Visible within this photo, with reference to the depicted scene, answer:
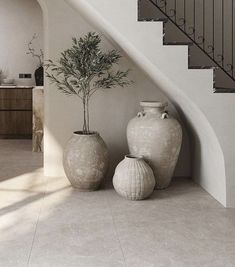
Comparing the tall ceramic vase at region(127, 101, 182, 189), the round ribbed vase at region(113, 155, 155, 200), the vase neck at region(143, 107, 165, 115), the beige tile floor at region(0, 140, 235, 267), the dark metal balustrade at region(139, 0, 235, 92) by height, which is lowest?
the beige tile floor at region(0, 140, 235, 267)

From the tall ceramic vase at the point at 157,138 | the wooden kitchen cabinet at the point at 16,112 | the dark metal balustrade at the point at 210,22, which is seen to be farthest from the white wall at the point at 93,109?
the wooden kitchen cabinet at the point at 16,112

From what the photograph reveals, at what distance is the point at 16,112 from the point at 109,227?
551 centimetres

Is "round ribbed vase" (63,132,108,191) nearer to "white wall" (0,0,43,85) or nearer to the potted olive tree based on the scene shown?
the potted olive tree

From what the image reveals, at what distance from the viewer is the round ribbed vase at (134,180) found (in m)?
4.81

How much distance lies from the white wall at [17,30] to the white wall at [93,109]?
3821 millimetres

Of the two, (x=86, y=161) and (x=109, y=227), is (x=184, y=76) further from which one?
(x=109, y=227)

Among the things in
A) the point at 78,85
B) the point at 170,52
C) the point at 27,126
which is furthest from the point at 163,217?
the point at 27,126

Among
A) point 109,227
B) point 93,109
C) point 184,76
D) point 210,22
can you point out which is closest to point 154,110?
point 184,76

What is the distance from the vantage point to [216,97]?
4684 millimetres

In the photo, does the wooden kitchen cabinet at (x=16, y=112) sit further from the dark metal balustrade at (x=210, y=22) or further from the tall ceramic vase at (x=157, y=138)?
the tall ceramic vase at (x=157, y=138)

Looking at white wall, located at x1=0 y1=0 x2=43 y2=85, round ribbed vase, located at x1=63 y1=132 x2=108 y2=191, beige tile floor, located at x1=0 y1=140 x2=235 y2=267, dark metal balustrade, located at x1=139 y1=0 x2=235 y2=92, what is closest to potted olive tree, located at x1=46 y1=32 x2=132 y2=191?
round ribbed vase, located at x1=63 y1=132 x2=108 y2=191

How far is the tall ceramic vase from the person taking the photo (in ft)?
16.9

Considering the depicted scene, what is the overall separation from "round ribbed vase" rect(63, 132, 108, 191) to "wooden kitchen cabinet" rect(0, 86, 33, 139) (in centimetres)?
397

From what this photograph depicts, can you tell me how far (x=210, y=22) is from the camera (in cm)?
597
